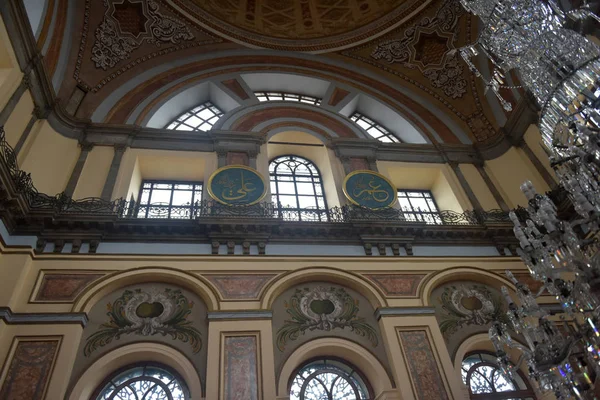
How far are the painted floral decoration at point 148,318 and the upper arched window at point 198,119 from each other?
5476 mm

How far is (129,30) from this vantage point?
10844 mm

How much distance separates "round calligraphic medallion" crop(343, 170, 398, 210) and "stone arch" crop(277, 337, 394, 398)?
9.70ft

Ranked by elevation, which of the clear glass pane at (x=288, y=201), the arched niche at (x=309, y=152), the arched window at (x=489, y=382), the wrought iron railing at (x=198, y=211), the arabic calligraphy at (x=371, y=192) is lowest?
the arched window at (x=489, y=382)

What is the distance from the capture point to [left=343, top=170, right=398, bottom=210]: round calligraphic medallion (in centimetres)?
850

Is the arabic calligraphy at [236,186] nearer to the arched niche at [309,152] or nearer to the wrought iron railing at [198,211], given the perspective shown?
the wrought iron railing at [198,211]

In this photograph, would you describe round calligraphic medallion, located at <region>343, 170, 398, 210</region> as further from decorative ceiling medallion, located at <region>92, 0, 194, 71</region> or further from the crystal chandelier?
decorative ceiling medallion, located at <region>92, 0, 194, 71</region>

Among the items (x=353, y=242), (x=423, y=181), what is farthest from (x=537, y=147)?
(x=353, y=242)

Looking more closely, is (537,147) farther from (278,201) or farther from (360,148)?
(278,201)

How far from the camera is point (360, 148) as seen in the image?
1006cm

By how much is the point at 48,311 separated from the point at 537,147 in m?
10.1

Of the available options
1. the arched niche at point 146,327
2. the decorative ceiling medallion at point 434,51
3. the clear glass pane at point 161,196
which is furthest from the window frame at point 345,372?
the decorative ceiling medallion at point 434,51

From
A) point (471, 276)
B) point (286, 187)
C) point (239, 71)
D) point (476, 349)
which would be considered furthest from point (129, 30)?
point (476, 349)

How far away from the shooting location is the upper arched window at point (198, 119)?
1107cm

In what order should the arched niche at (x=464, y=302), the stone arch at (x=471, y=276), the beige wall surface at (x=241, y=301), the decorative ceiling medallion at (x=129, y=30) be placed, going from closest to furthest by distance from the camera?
1. the beige wall surface at (x=241, y=301)
2. the arched niche at (x=464, y=302)
3. the stone arch at (x=471, y=276)
4. the decorative ceiling medallion at (x=129, y=30)
